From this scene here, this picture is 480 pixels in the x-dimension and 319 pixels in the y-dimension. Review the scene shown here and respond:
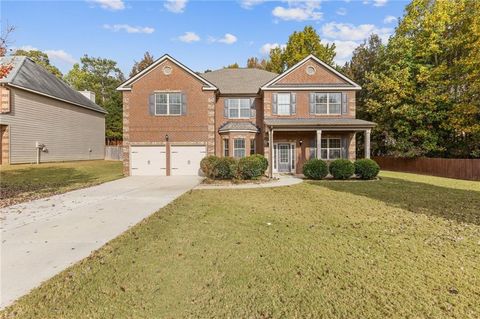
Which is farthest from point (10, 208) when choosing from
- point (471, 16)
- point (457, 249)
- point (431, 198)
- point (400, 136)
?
point (471, 16)

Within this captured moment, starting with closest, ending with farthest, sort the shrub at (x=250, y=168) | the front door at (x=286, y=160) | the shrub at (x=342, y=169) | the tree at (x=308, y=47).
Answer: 1. the shrub at (x=250, y=168)
2. the shrub at (x=342, y=169)
3. the front door at (x=286, y=160)
4. the tree at (x=308, y=47)

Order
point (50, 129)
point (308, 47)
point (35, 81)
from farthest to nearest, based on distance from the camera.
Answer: point (308, 47)
point (50, 129)
point (35, 81)

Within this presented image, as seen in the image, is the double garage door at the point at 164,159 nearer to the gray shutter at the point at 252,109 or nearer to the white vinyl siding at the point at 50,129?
the gray shutter at the point at 252,109

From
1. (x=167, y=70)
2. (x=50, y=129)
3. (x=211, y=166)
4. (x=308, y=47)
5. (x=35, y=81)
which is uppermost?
(x=308, y=47)

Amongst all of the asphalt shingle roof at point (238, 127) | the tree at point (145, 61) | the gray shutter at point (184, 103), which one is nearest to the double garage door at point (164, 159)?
the asphalt shingle roof at point (238, 127)

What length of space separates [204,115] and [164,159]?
4048mm

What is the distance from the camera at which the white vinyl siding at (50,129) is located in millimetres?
20953

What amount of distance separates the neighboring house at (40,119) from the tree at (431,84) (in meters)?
28.2

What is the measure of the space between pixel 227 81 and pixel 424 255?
773 inches

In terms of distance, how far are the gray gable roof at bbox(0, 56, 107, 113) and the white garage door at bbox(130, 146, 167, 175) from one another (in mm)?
11082

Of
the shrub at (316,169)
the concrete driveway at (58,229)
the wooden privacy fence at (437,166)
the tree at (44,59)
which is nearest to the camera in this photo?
the concrete driveway at (58,229)

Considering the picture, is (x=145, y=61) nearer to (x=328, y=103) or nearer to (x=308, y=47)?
(x=308, y=47)

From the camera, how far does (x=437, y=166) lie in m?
20.1

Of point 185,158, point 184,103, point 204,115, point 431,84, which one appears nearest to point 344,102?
point 431,84
